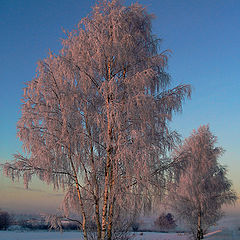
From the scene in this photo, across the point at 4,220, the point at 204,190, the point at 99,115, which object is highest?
the point at 99,115

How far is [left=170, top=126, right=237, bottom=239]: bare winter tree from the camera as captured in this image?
17.3 m

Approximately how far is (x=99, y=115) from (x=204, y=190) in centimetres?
1282

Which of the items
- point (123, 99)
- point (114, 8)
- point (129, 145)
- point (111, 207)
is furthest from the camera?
point (114, 8)

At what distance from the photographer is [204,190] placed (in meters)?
17.6

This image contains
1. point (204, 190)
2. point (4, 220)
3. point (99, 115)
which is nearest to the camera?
point (99, 115)

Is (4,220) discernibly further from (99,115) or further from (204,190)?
(99,115)

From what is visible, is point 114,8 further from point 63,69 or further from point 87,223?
point 87,223

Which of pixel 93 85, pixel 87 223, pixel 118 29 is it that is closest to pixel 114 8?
pixel 118 29

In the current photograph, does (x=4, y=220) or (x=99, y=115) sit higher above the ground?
(x=99, y=115)

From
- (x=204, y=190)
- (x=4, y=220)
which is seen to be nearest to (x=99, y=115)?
(x=204, y=190)

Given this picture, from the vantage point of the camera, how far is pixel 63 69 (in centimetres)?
771

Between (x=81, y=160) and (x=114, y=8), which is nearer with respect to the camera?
(x=81, y=160)

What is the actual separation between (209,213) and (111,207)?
12779mm

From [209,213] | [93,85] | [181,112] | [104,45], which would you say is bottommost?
[209,213]
